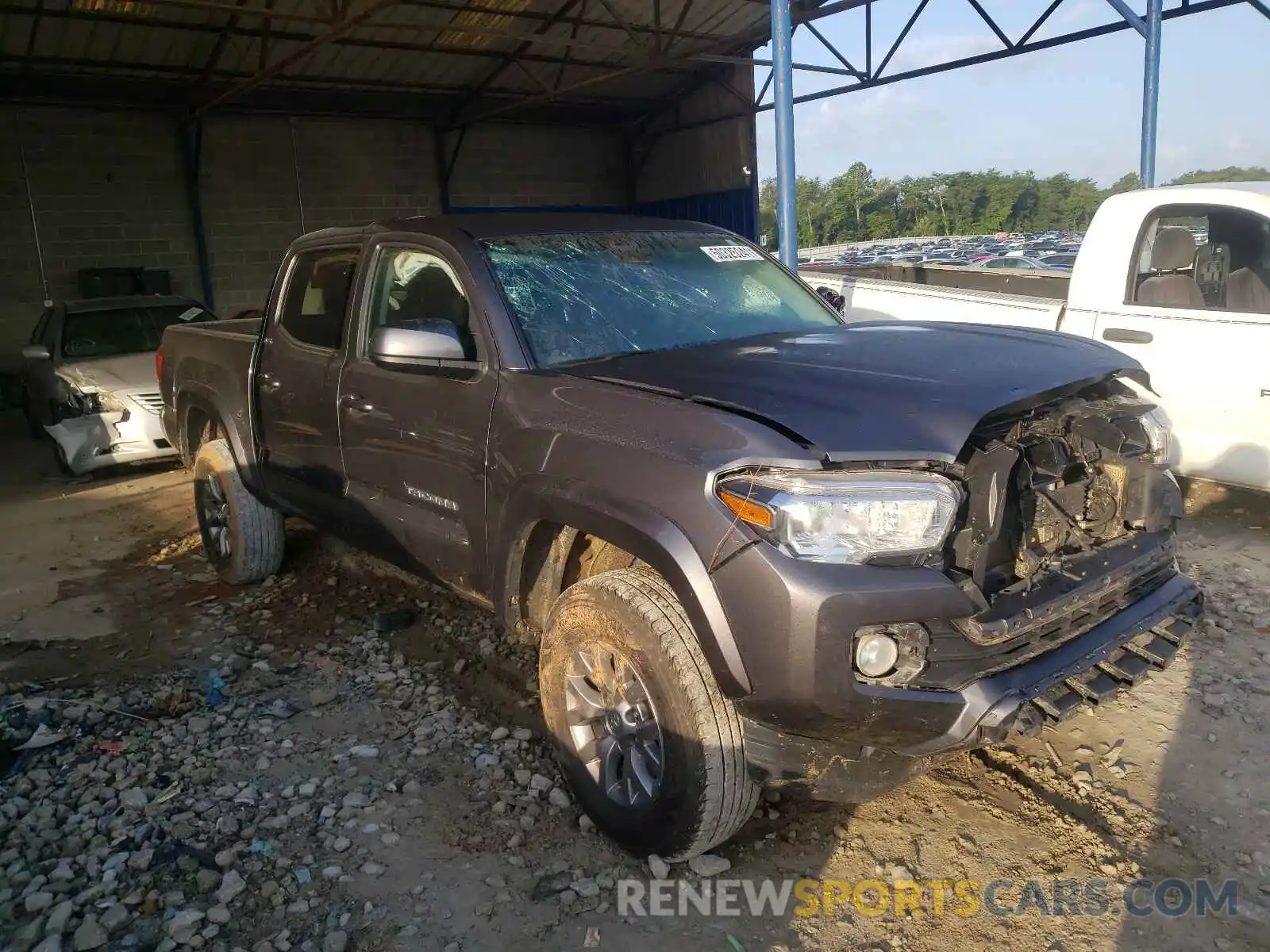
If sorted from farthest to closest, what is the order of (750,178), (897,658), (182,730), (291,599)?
1. (750,178)
2. (291,599)
3. (182,730)
4. (897,658)

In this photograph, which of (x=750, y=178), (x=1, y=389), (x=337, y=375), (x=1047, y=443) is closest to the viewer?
(x=1047, y=443)

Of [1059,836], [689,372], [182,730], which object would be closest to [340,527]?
[182,730]

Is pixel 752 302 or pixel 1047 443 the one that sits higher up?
pixel 752 302

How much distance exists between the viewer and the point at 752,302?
3900mm

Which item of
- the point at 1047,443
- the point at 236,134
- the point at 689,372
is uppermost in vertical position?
the point at 236,134

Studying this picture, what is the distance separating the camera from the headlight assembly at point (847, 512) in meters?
2.29

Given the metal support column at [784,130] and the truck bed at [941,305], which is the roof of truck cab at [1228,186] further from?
the metal support column at [784,130]

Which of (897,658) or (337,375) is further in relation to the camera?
(337,375)

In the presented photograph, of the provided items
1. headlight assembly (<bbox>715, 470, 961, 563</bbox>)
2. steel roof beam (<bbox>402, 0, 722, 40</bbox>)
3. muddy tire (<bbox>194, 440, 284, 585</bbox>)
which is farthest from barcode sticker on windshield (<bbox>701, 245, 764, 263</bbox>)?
steel roof beam (<bbox>402, 0, 722, 40</bbox>)

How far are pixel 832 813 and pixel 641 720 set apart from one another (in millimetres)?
774

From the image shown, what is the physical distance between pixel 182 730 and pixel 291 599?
5.03 ft

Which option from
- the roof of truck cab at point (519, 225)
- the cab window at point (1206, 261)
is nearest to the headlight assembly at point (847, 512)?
the roof of truck cab at point (519, 225)

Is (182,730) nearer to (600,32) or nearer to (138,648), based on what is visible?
(138,648)

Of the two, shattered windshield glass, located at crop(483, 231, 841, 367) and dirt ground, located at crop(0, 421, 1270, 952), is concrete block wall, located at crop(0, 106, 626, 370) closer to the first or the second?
dirt ground, located at crop(0, 421, 1270, 952)
